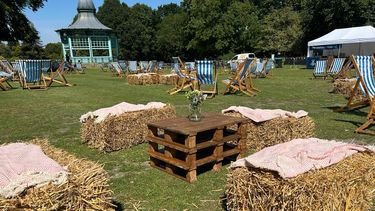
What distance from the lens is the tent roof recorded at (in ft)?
74.7

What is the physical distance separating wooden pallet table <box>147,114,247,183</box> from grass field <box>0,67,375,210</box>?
16cm

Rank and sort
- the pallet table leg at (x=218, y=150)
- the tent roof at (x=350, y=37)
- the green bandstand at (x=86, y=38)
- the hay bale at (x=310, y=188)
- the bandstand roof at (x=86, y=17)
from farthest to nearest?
the bandstand roof at (x=86, y=17)
the green bandstand at (x=86, y=38)
the tent roof at (x=350, y=37)
the pallet table leg at (x=218, y=150)
the hay bale at (x=310, y=188)

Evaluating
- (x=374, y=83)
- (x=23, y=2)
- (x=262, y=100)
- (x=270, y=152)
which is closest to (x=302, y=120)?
(x=270, y=152)

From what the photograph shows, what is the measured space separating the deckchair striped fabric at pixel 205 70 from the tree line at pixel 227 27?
2825cm

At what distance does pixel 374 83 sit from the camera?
6.43 metres

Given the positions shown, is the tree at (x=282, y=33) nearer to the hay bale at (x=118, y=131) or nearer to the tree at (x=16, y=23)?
the tree at (x=16, y=23)

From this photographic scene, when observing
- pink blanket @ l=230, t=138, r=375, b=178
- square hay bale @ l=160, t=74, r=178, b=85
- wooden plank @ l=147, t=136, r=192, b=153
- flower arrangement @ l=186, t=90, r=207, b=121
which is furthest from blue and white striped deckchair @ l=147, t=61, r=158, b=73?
pink blanket @ l=230, t=138, r=375, b=178

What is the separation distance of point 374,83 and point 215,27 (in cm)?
3811

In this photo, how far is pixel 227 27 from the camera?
43.0 m

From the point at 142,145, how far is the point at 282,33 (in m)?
38.9

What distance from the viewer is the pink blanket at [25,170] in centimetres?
212

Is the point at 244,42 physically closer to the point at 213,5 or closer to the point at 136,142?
the point at 213,5

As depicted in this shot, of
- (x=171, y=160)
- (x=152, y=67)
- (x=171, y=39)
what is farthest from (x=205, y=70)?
(x=171, y=39)

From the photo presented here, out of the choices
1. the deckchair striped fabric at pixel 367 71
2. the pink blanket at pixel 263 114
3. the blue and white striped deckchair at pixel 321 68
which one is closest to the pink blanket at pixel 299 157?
the pink blanket at pixel 263 114
